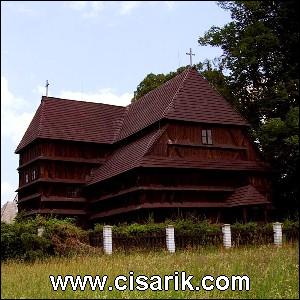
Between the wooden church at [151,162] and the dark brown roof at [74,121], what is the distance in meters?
0.08

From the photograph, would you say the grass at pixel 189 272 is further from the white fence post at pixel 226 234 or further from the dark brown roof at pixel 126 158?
the dark brown roof at pixel 126 158

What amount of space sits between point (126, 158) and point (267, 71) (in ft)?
35.9

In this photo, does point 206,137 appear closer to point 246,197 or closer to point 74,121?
point 246,197

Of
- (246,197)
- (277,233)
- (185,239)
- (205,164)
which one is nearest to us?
(185,239)

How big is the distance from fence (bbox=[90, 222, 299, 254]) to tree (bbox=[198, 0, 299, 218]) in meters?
6.67

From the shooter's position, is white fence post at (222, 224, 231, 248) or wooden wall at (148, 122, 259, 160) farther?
wooden wall at (148, 122, 259, 160)

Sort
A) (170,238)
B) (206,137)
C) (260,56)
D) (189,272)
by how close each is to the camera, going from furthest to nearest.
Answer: (260,56) → (206,137) → (170,238) → (189,272)

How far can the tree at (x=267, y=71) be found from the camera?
29.3 metres

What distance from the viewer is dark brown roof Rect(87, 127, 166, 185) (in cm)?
2693

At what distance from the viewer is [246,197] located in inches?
1068

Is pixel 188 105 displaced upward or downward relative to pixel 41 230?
upward

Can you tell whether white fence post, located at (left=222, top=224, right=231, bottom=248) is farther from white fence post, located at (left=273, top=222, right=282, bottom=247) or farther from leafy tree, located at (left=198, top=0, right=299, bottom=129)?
leafy tree, located at (left=198, top=0, right=299, bottom=129)

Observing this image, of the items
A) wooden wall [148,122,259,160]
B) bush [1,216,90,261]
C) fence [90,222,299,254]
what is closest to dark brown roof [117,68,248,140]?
wooden wall [148,122,259,160]

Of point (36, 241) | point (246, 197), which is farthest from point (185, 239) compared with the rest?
point (246, 197)
